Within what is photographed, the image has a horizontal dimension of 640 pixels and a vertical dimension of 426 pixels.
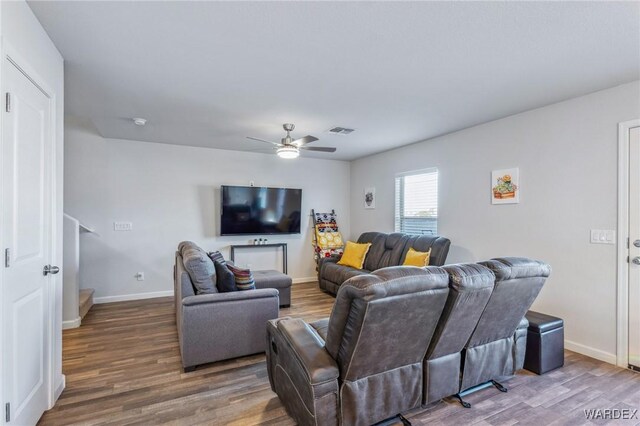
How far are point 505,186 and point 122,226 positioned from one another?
5.45 meters

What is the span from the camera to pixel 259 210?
5.74 meters

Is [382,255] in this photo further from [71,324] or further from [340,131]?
[71,324]

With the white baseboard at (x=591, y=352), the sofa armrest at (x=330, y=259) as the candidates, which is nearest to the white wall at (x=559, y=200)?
the white baseboard at (x=591, y=352)

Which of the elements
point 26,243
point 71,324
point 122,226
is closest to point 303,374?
point 26,243

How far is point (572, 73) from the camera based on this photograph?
2656 millimetres

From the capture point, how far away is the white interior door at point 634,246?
9.15 feet

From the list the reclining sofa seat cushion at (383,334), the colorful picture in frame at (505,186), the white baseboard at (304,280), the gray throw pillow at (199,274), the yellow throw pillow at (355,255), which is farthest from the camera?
the white baseboard at (304,280)

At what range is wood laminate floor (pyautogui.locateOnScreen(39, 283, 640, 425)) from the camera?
215 cm

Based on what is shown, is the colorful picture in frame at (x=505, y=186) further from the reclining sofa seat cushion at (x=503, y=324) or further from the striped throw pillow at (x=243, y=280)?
the striped throw pillow at (x=243, y=280)

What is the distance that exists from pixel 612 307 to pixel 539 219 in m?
1.01

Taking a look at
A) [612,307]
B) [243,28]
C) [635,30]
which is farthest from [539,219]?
[243,28]

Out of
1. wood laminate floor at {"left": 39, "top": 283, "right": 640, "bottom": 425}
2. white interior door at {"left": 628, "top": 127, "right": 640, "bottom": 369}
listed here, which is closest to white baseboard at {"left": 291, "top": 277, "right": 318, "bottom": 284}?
wood laminate floor at {"left": 39, "top": 283, "right": 640, "bottom": 425}

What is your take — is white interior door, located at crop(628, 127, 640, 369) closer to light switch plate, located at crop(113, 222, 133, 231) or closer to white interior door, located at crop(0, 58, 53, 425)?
white interior door, located at crop(0, 58, 53, 425)

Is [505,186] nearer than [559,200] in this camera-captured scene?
No
